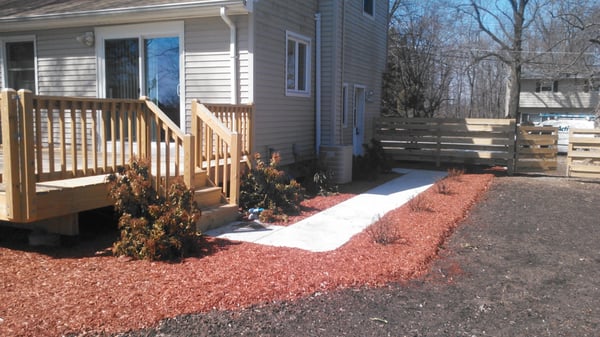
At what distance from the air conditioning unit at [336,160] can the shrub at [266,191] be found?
3.07 metres

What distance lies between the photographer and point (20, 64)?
421 inches

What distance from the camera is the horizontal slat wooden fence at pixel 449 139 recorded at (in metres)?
13.2

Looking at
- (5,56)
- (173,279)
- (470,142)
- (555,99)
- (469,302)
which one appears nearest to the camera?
(469,302)

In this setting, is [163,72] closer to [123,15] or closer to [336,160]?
[123,15]

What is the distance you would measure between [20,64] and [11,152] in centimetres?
706

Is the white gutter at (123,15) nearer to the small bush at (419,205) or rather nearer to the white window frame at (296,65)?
the white window frame at (296,65)

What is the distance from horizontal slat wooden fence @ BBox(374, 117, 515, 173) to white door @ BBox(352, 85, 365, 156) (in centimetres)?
80

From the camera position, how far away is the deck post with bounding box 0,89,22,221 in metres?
4.68

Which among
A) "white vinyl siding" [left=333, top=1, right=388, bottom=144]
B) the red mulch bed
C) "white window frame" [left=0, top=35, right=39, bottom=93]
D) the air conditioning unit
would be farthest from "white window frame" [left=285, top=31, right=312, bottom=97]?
"white window frame" [left=0, top=35, right=39, bottom=93]

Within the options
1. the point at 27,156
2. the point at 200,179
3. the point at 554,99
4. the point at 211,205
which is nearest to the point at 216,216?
the point at 211,205

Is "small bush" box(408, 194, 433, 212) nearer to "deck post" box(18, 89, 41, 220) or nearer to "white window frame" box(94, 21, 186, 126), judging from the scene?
"white window frame" box(94, 21, 186, 126)

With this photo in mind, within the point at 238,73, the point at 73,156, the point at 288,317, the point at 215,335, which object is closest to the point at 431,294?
the point at 288,317

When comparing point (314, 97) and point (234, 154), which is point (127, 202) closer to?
point (234, 154)

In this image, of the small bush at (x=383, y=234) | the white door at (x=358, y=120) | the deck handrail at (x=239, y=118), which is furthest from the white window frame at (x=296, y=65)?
the small bush at (x=383, y=234)
